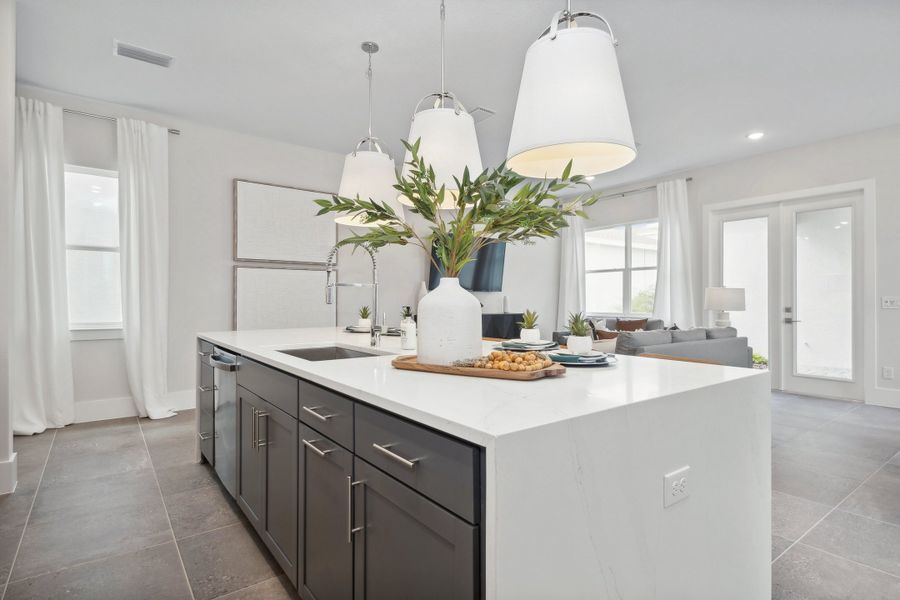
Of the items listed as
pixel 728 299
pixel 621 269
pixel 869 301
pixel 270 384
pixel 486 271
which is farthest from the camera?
pixel 621 269

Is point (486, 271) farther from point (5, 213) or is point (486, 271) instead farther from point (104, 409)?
point (5, 213)

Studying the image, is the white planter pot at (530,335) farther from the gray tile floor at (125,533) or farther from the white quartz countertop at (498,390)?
the gray tile floor at (125,533)

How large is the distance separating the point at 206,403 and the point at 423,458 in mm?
2286

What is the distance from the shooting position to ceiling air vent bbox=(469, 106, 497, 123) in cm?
405

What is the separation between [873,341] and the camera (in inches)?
180

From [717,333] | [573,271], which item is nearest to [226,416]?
[717,333]

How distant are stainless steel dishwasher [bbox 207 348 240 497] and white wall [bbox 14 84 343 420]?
2140mm

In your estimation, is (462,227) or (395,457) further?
(462,227)

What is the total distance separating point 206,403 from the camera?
2.77m

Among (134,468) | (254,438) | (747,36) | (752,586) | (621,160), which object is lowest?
(134,468)

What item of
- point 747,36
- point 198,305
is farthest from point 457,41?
point 198,305

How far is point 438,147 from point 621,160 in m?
0.71

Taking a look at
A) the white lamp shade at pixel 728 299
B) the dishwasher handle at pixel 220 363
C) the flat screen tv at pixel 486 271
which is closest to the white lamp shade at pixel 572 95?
the dishwasher handle at pixel 220 363

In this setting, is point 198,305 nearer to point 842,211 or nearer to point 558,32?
point 558,32
